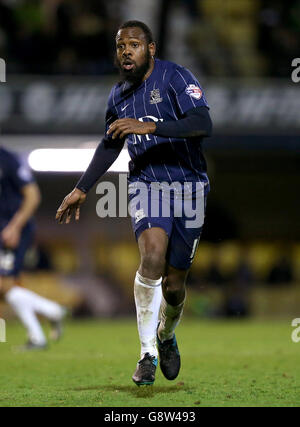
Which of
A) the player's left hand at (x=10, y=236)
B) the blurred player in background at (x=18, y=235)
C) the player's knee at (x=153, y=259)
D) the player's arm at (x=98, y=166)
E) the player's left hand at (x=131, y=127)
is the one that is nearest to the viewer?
the player's left hand at (x=131, y=127)

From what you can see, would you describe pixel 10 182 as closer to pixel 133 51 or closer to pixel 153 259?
pixel 133 51

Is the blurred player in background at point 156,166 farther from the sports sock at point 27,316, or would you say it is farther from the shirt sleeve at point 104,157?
the sports sock at point 27,316

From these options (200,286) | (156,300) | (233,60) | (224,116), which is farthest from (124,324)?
(156,300)

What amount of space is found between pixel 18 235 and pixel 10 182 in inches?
24.2

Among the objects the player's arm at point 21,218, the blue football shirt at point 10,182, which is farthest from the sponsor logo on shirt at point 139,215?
the blue football shirt at point 10,182

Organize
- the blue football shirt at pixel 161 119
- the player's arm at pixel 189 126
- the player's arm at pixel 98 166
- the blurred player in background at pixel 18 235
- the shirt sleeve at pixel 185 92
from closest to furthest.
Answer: the player's arm at pixel 189 126, the shirt sleeve at pixel 185 92, the blue football shirt at pixel 161 119, the player's arm at pixel 98 166, the blurred player in background at pixel 18 235

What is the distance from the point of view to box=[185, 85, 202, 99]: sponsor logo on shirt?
18.2 ft

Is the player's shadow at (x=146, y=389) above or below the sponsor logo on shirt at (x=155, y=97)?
below

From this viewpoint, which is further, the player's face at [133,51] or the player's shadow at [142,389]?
the player's face at [133,51]

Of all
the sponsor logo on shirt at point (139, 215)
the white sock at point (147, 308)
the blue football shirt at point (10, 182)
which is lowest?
the white sock at point (147, 308)

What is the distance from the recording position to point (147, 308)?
5555 mm

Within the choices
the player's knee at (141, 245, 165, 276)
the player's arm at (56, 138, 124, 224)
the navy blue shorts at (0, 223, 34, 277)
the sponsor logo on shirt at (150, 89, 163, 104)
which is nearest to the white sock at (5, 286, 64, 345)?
the navy blue shorts at (0, 223, 34, 277)

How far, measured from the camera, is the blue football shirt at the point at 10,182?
916 cm

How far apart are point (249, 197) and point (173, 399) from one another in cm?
1318
